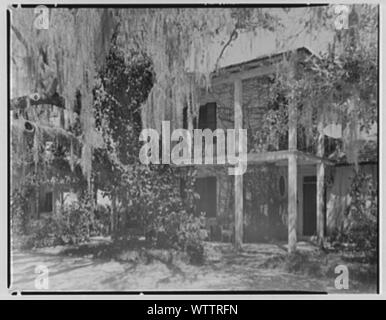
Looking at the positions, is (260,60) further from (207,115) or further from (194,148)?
(194,148)

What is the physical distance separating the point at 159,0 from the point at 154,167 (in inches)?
70.7

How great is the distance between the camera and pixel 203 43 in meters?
4.01

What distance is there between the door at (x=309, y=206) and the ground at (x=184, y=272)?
19 centimetres

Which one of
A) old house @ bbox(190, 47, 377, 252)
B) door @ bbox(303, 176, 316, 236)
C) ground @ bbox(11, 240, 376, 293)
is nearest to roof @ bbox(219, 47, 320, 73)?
old house @ bbox(190, 47, 377, 252)

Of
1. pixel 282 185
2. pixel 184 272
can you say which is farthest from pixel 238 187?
pixel 184 272

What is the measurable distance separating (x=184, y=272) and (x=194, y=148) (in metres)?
1.39

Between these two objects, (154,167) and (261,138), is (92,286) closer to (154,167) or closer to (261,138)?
(154,167)

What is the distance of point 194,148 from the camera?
13.4 ft

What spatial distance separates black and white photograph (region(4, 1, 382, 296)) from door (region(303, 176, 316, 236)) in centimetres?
1

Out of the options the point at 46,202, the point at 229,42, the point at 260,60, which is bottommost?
the point at 46,202

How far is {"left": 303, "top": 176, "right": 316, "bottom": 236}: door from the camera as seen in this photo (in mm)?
3995

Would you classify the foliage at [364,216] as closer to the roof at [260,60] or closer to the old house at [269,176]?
the old house at [269,176]

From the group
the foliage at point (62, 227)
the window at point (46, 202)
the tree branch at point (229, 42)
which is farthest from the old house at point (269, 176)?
the window at point (46, 202)

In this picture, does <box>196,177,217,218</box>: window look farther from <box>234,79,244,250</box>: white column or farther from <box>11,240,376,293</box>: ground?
<box>11,240,376,293</box>: ground
